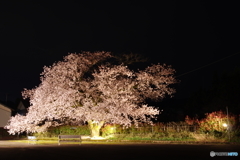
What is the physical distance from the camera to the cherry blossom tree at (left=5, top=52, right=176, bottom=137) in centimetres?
3506

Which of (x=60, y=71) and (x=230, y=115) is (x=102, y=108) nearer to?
Result: (x=60, y=71)

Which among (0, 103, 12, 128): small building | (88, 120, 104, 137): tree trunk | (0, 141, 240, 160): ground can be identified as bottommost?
(0, 141, 240, 160): ground

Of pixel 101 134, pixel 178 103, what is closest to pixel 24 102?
pixel 101 134

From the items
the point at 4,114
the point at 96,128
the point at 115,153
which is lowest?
the point at 115,153

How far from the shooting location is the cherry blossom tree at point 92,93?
35062 mm

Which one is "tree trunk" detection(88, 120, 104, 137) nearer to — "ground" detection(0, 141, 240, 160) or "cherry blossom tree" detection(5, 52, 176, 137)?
"cherry blossom tree" detection(5, 52, 176, 137)

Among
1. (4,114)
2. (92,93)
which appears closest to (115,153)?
(92,93)

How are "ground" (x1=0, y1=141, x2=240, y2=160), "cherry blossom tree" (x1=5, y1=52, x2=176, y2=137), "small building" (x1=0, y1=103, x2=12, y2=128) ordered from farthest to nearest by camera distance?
"small building" (x1=0, y1=103, x2=12, y2=128) → "cherry blossom tree" (x1=5, y1=52, x2=176, y2=137) → "ground" (x1=0, y1=141, x2=240, y2=160)

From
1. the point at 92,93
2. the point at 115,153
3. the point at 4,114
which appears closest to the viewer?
the point at 115,153

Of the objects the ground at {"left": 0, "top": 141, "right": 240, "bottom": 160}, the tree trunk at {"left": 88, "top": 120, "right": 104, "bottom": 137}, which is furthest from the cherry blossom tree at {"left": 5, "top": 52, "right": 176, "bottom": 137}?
the ground at {"left": 0, "top": 141, "right": 240, "bottom": 160}

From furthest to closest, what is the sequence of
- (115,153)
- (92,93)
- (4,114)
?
(4,114) < (92,93) < (115,153)

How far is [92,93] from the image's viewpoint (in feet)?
121

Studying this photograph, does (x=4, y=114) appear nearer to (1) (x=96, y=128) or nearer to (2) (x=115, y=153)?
(1) (x=96, y=128)

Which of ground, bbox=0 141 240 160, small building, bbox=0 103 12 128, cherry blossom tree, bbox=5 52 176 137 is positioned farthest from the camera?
small building, bbox=0 103 12 128
